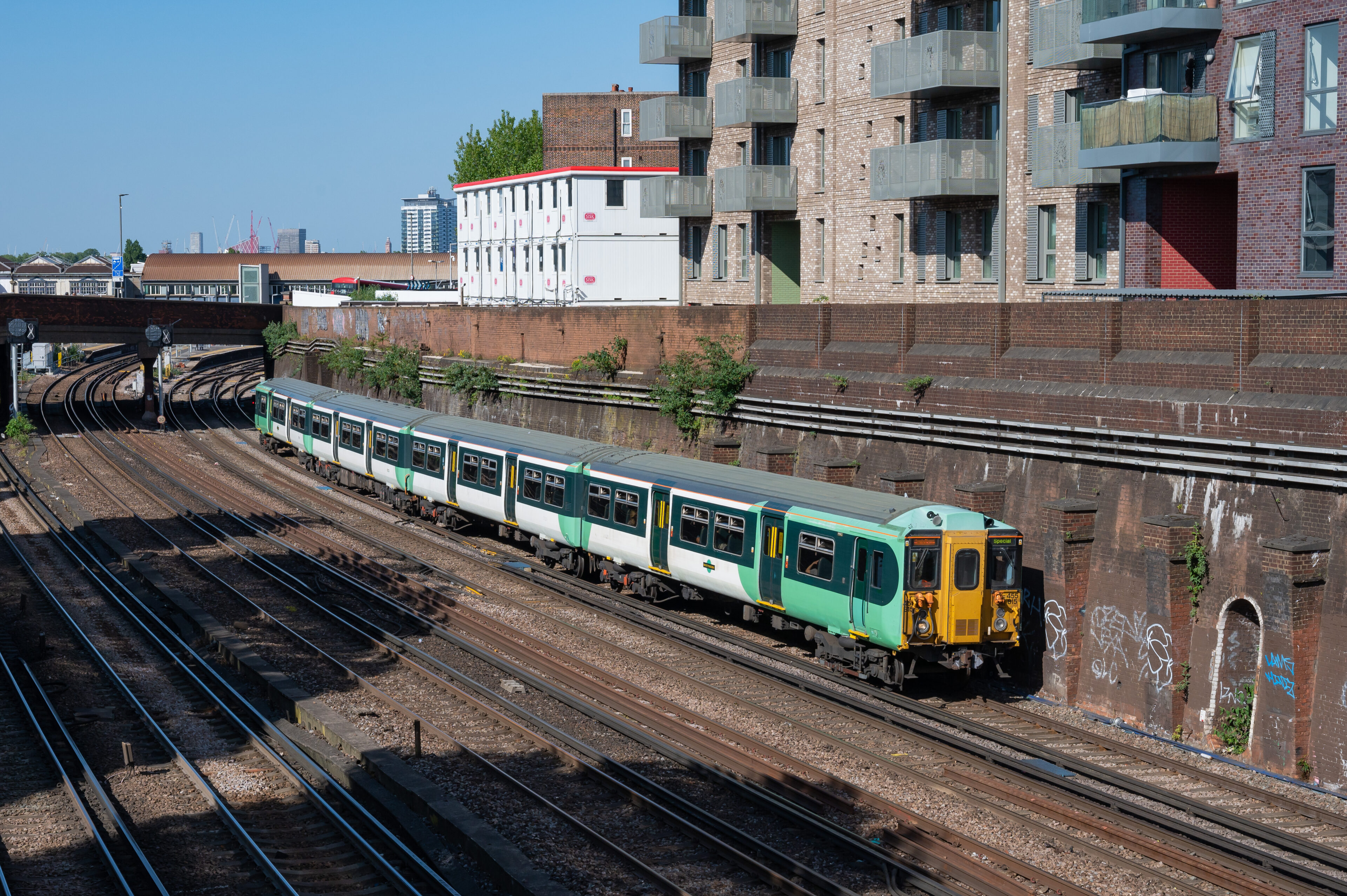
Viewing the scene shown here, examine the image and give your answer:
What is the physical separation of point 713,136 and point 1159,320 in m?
27.1

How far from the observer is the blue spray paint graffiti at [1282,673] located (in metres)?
16.7

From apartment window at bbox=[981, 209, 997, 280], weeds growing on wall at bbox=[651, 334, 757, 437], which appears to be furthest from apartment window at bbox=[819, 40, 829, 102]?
weeds growing on wall at bbox=[651, 334, 757, 437]

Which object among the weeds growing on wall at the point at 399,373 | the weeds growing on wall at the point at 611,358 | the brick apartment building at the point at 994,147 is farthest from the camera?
the weeds growing on wall at the point at 399,373

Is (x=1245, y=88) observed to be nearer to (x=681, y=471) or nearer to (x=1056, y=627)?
(x=1056, y=627)

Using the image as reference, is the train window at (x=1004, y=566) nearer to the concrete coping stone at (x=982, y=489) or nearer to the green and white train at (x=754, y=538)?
the green and white train at (x=754, y=538)

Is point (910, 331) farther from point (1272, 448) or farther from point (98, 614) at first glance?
point (98, 614)

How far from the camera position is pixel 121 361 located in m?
101

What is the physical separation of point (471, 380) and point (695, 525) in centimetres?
2233

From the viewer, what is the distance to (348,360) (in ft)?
186

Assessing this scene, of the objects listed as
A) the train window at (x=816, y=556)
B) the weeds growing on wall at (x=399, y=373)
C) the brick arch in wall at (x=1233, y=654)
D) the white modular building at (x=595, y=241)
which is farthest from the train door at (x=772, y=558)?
the white modular building at (x=595, y=241)

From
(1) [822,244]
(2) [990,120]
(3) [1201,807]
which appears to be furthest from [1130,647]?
(1) [822,244]

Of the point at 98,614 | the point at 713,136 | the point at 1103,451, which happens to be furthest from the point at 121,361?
the point at 1103,451

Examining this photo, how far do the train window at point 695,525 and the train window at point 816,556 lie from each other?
2890 millimetres

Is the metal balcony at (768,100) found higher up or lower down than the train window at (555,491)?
higher up
